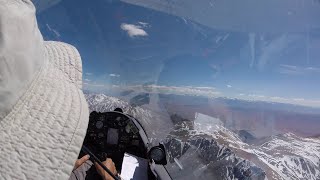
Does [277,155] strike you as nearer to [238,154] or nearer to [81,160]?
[238,154]

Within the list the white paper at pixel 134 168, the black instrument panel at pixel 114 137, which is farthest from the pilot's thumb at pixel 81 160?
the black instrument panel at pixel 114 137

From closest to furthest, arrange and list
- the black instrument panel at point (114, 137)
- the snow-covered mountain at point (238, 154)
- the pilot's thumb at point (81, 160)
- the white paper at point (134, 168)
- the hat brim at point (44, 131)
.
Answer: the hat brim at point (44, 131), the pilot's thumb at point (81, 160), the white paper at point (134, 168), the black instrument panel at point (114, 137), the snow-covered mountain at point (238, 154)

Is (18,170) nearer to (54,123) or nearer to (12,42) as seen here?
(54,123)

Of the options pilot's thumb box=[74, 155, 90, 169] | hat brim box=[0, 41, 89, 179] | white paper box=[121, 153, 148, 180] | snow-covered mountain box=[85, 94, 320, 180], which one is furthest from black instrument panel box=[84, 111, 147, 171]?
snow-covered mountain box=[85, 94, 320, 180]

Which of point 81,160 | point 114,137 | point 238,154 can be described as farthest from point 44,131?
point 238,154

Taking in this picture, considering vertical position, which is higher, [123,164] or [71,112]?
[71,112]

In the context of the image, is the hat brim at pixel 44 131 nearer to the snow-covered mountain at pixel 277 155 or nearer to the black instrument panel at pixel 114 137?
the black instrument panel at pixel 114 137

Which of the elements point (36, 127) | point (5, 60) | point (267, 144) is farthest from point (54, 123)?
point (267, 144)

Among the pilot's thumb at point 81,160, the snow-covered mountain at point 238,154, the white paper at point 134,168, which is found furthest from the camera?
the snow-covered mountain at point 238,154
